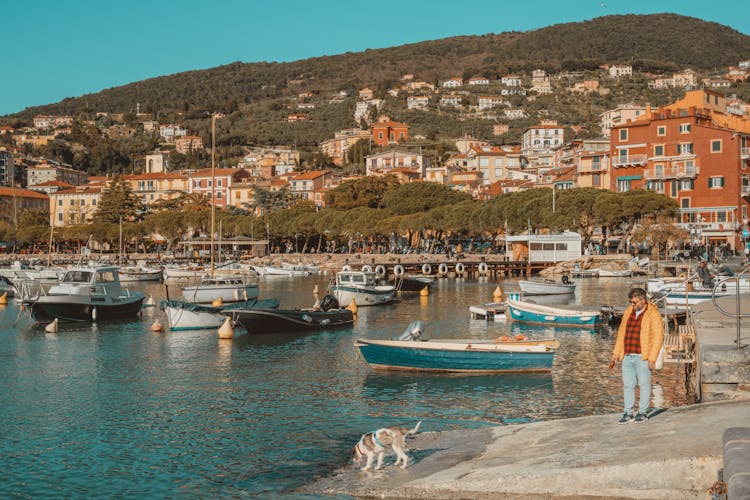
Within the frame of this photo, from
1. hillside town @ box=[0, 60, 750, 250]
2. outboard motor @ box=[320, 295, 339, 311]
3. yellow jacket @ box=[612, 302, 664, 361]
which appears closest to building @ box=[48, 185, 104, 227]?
hillside town @ box=[0, 60, 750, 250]

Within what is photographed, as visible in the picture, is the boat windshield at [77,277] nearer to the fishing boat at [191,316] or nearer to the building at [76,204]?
the fishing boat at [191,316]

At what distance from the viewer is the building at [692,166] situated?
90.8 metres

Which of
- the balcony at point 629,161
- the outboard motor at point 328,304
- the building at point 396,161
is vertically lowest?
the outboard motor at point 328,304

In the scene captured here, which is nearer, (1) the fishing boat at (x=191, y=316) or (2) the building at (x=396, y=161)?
(1) the fishing boat at (x=191, y=316)

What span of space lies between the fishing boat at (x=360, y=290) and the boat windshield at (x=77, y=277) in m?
15.6

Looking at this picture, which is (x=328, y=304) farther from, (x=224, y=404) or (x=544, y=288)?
(x=544, y=288)

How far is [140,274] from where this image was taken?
8925cm

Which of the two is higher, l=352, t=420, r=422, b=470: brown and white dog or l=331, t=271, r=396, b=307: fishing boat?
l=331, t=271, r=396, b=307: fishing boat

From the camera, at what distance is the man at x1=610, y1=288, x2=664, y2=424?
1420 centimetres

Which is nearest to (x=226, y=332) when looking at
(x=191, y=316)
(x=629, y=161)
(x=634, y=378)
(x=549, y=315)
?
(x=191, y=316)

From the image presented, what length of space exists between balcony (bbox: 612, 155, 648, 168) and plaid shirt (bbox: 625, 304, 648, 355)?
88198mm

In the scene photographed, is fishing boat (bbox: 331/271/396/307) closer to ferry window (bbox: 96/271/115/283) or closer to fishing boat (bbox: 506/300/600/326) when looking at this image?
fishing boat (bbox: 506/300/600/326)

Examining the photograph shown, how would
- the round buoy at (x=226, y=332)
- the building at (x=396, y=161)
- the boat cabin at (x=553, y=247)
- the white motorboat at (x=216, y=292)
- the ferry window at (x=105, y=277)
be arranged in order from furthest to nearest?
the building at (x=396, y=161) < the boat cabin at (x=553, y=247) < the white motorboat at (x=216, y=292) < the ferry window at (x=105, y=277) < the round buoy at (x=226, y=332)

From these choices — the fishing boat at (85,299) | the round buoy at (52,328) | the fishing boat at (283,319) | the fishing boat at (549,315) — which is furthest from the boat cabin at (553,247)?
the round buoy at (52,328)
